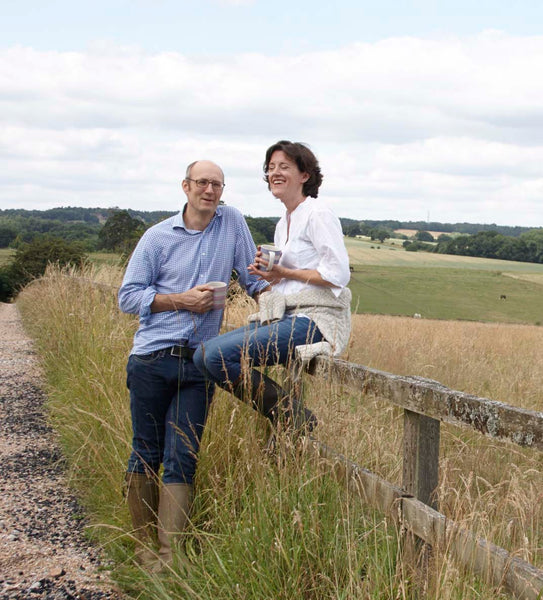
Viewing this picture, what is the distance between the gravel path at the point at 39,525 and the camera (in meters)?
3.42

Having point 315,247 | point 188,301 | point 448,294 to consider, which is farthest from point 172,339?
point 448,294

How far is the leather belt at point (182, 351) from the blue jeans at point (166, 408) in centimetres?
2

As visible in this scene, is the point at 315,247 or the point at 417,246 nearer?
the point at 315,247

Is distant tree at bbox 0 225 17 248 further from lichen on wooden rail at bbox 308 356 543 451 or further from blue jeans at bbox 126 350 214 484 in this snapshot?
lichen on wooden rail at bbox 308 356 543 451

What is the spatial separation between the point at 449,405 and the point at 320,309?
115 centimetres

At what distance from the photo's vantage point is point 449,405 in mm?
2730

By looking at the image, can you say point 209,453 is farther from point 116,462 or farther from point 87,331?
point 87,331

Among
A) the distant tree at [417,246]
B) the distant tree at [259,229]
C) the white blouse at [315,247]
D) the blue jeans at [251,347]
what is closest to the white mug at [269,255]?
the white blouse at [315,247]

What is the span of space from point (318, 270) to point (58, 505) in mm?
2357

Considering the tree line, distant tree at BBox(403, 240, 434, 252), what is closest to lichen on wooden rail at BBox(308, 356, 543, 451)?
the tree line

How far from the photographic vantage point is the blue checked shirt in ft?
12.1

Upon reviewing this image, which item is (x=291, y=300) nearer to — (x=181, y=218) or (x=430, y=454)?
(x=181, y=218)

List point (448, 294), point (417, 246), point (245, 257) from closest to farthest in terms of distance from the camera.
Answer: point (245, 257)
point (448, 294)
point (417, 246)

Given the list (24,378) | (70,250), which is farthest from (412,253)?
(24,378)
